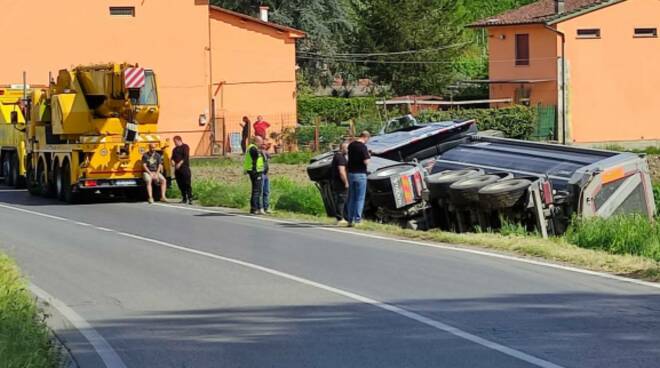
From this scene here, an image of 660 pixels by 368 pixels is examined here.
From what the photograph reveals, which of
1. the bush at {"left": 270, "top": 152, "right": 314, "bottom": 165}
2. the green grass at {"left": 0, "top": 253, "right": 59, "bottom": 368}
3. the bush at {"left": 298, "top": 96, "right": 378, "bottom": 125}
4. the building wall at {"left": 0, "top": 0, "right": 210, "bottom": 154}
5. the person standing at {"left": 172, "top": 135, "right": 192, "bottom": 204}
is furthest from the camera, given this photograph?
the bush at {"left": 298, "top": 96, "right": 378, "bottom": 125}

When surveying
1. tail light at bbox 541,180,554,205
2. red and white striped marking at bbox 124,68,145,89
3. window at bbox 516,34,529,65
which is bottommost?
tail light at bbox 541,180,554,205

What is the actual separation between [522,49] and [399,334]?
5403 centimetres

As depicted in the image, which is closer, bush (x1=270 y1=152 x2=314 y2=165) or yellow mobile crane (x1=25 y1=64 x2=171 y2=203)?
yellow mobile crane (x1=25 y1=64 x2=171 y2=203)

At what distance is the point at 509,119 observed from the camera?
178ft

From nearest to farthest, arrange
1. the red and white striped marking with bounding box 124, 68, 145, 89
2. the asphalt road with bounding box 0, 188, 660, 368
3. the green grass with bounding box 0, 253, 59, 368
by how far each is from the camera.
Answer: the green grass with bounding box 0, 253, 59, 368 < the asphalt road with bounding box 0, 188, 660, 368 < the red and white striped marking with bounding box 124, 68, 145, 89

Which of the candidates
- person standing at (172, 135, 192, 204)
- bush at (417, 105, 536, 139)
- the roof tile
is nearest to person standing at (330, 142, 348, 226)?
person standing at (172, 135, 192, 204)

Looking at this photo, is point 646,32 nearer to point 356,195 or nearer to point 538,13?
point 538,13

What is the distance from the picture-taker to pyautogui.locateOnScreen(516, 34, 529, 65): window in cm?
6231

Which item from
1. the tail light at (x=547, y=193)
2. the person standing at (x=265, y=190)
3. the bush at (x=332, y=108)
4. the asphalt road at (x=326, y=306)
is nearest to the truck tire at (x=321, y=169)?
the person standing at (x=265, y=190)

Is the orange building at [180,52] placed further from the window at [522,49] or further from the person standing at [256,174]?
the person standing at [256,174]

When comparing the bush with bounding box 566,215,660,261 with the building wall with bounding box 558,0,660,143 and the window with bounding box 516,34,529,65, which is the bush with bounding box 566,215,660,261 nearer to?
the building wall with bounding box 558,0,660,143

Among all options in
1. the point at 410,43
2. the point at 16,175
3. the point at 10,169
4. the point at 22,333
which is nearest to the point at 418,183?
the point at 22,333

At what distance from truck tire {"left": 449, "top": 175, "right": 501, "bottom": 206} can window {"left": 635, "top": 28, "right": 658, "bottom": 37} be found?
4218 cm

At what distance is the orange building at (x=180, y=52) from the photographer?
48156mm
